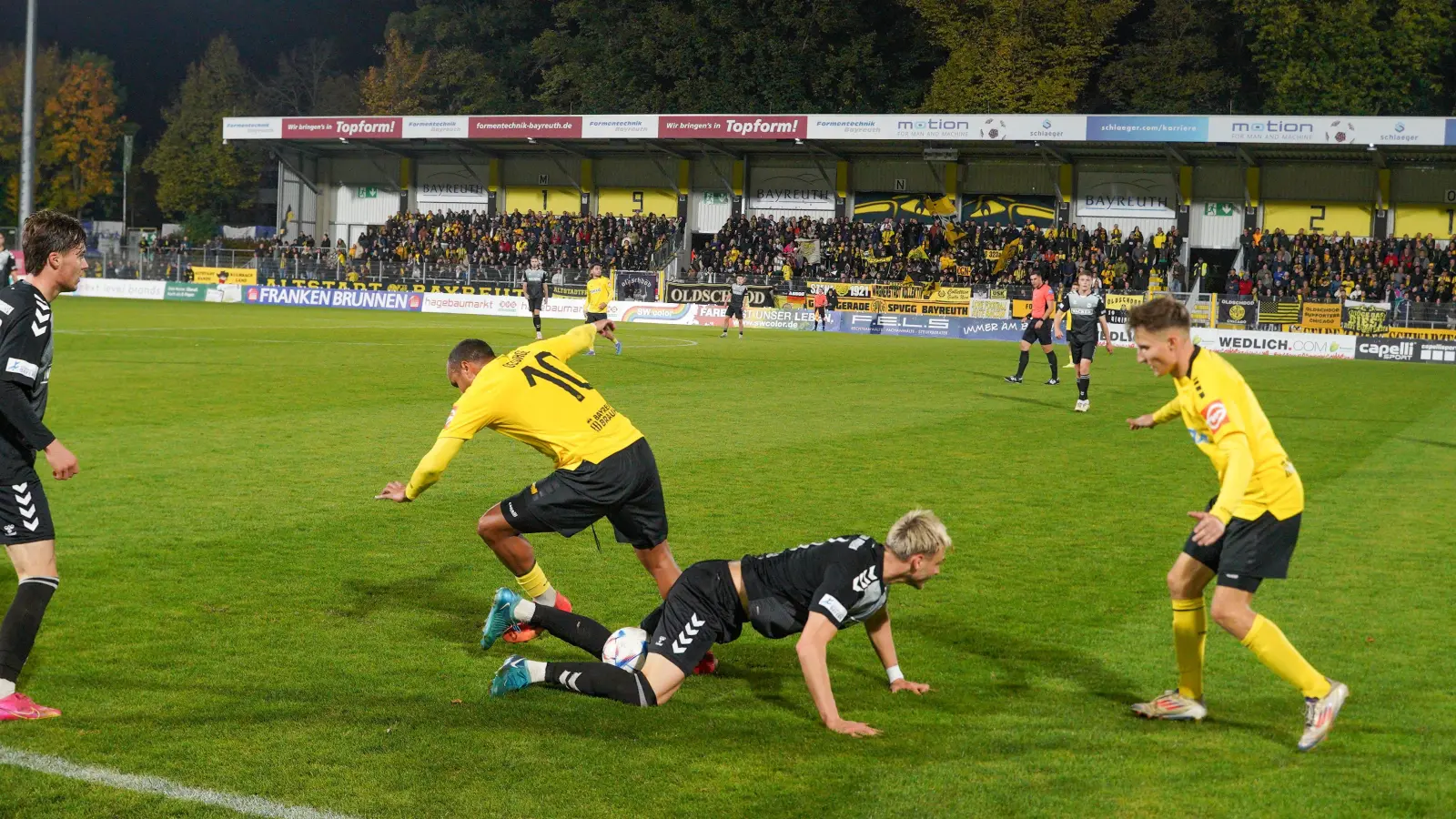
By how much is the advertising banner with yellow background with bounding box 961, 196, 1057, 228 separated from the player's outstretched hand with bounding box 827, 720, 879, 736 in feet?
165

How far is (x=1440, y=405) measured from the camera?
22953mm

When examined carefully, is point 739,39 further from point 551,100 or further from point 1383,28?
point 1383,28

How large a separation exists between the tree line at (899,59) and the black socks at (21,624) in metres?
61.2

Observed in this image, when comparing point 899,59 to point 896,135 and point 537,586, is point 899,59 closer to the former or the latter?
point 896,135

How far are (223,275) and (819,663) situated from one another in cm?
5574

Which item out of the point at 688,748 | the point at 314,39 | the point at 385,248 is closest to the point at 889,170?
the point at 385,248

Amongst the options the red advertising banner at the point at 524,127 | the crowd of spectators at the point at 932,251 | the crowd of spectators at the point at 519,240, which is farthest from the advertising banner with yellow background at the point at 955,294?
the red advertising banner at the point at 524,127

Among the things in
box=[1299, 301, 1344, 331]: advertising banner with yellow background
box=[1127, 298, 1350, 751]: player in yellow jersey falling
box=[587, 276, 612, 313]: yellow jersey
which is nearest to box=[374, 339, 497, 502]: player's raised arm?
box=[1127, 298, 1350, 751]: player in yellow jersey falling

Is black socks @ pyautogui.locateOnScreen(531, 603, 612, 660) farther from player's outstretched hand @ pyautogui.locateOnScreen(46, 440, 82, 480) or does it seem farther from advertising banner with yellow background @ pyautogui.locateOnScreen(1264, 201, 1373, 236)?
advertising banner with yellow background @ pyautogui.locateOnScreen(1264, 201, 1373, 236)

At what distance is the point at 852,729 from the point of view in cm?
575

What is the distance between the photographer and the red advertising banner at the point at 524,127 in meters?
56.8

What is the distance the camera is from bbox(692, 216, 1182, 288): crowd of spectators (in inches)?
1928

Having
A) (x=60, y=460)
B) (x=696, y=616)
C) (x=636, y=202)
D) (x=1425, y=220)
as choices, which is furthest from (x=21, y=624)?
(x=636, y=202)

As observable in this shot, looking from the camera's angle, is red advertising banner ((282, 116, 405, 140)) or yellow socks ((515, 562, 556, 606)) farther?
red advertising banner ((282, 116, 405, 140))
